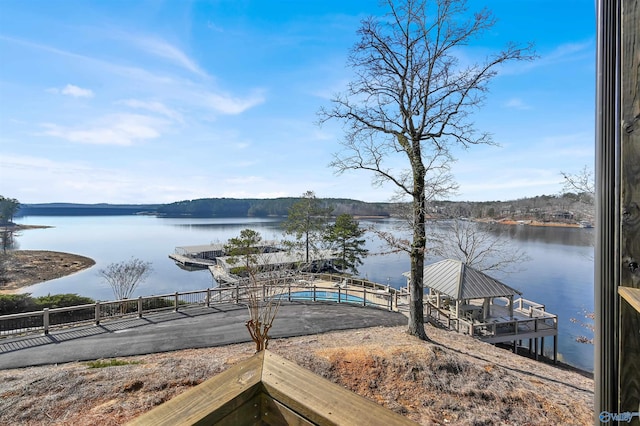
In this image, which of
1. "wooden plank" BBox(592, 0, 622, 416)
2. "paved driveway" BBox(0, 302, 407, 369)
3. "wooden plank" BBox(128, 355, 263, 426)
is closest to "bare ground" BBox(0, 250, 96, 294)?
"paved driveway" BBox(0, 302, 407, 369)

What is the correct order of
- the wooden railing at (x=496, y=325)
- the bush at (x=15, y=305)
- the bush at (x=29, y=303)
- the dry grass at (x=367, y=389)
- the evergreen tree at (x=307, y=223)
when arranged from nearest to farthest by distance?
the dry grass at (x=367, y=389) → the wooden railing at (x=496, y=325) → the bush at (x=29, y=303) → the bush at (x=15, y=305) → the evergreen tree at (x=307, y=223)

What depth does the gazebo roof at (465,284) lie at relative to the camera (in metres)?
→ 13.3

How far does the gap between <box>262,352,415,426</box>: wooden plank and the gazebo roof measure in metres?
13.7

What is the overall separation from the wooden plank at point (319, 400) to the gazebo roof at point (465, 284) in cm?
1365

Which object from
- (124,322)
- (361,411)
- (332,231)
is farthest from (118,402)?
(332,231)

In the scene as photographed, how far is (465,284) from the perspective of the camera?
44.6 ft

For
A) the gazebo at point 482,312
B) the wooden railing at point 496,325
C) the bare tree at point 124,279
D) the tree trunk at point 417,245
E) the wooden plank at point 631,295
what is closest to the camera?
the wooden plank at point 631,295

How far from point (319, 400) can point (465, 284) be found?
47.4 ft

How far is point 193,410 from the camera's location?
0.85 m

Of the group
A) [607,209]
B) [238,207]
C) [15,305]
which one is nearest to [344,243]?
[15,305]

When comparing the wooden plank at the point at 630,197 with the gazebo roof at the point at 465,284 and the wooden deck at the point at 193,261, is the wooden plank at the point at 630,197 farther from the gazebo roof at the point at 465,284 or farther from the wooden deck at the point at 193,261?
the wooden deck at the point at 193,261

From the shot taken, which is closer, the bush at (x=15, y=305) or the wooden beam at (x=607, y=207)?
the wooden beam at (x=607, y=207)

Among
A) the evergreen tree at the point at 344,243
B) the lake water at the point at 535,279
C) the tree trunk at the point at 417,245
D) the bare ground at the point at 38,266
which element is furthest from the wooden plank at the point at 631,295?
the bare ground at the point at 38,266

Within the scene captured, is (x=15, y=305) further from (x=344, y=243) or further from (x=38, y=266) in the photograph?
(x=344, y=243)
